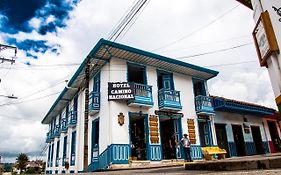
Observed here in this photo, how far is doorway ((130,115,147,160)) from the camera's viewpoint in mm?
13190

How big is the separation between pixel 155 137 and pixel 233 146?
22.7ft

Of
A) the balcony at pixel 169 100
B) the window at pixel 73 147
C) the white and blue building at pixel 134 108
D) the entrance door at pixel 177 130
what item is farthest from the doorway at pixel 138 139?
the window at pixel 73 147

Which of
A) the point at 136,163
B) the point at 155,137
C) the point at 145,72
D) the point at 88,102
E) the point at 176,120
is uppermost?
the point at 145,72

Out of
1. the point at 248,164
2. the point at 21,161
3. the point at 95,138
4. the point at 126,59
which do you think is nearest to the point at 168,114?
the point at 126,59

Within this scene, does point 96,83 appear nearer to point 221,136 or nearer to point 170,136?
point 170,136

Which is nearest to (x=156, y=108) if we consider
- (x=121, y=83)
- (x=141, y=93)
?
(x=141, y=93)

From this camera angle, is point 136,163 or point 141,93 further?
point 141,93

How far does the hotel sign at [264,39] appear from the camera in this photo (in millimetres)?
4324

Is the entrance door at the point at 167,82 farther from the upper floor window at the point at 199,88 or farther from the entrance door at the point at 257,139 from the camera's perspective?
the entrance door at the point at 257,139

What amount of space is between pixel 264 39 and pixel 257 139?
1631 centimetres

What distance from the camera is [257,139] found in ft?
61.0

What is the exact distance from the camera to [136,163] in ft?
37.4

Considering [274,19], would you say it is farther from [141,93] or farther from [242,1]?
[141,93]

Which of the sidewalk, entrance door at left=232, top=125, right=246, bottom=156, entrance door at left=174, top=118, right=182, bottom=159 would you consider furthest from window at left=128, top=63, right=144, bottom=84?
the sidewalk
